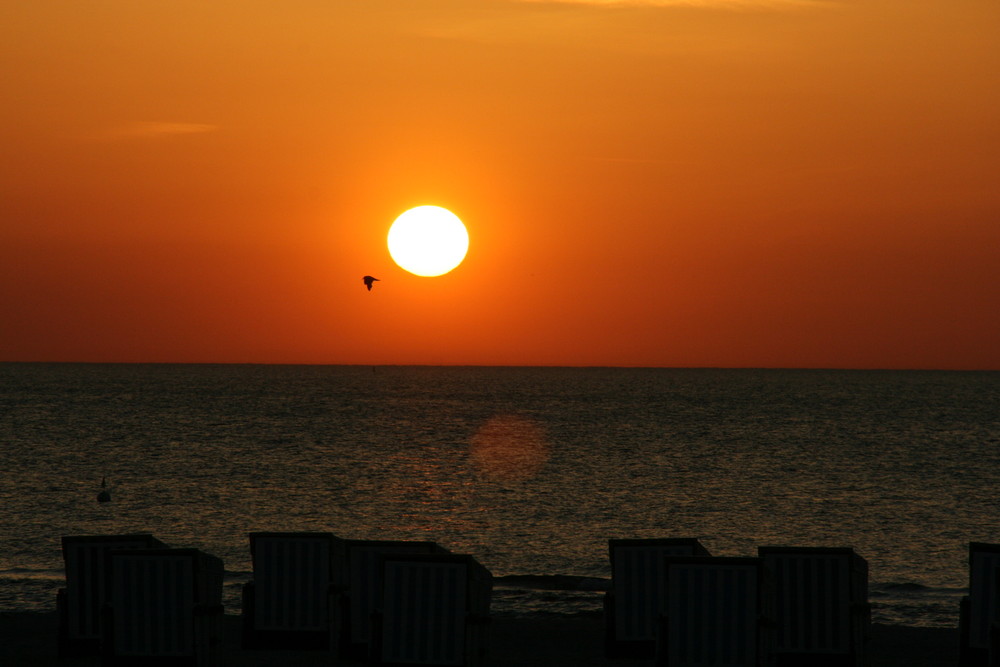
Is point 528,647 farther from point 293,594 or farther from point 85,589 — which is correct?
point 85,589

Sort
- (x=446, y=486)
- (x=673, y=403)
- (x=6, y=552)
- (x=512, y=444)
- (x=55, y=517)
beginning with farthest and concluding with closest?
(x=673, y=403)
(x=512, y=444)
(x=446, y=486)
(x=55, y=517)
(x=6, y=552)

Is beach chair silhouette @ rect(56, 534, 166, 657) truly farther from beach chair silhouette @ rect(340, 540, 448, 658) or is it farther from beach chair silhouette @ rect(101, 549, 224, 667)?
beach chair silhouette @ rect(340, 540, 448, 658)

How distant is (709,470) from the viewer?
213 ft

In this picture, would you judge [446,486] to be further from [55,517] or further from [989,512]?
[989,512]

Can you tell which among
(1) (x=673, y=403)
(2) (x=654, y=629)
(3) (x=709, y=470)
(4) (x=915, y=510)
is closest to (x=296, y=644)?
(2) (x=654, y=629)

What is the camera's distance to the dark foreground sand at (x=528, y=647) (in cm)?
1307

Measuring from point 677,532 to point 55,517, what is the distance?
22.0 m

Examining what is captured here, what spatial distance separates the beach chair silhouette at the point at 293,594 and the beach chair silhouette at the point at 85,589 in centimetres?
120

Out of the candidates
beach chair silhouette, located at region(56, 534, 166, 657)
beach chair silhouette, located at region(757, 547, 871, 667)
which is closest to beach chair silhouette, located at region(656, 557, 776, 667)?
beach chair silhouette, located at region(757, 547, 871, 667)

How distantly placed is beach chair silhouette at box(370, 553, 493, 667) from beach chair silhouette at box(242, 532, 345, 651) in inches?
51.6

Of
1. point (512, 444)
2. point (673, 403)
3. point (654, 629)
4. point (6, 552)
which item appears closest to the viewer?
point (654, 629)

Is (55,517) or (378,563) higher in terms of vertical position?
(378,563)

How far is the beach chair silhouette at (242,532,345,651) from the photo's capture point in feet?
43.4

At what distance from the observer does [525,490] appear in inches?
2053
